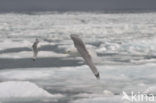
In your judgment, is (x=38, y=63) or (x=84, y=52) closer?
(x=84, y=52)

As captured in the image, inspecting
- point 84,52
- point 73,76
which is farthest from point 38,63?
point 84,52

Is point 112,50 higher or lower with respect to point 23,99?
higher

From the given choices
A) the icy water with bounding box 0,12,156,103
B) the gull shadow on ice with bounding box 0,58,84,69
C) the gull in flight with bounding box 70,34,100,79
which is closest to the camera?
the gull in flight with bounding box 70,34,100,79

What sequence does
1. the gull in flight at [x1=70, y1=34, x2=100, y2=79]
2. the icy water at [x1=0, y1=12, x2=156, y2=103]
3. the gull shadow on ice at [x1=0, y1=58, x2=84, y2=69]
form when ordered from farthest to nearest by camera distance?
1. the gull shadow on ice at [x1=0, y1=58, x2=84, y2=69]
2. the icy water at [x1=0, y1=12, x2=156, y2=103]
3. the gull in flight at [x1=70, y1=34, x2=100, y2=79]

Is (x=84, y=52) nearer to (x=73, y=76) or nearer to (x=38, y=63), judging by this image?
(x=73, y=76)

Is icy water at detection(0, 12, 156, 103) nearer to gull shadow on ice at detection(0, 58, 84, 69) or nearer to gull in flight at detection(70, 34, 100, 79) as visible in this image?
gull shadow on ice at detection(0, 58, 84, 69)

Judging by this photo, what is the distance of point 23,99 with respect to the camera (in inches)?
269

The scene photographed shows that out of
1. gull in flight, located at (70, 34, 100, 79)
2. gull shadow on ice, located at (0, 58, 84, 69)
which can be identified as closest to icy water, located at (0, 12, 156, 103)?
gull shadow on ice, located at (0, 58, 84, 69)

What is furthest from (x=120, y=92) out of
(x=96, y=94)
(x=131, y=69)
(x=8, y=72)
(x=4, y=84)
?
(x=8, y=72)

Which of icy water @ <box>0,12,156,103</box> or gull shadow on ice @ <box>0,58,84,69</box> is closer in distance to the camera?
icy water @ <box>0,12,156,103</box>

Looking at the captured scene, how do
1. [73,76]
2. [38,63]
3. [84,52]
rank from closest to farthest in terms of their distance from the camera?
[84,52] < [73,76] < [38,63]

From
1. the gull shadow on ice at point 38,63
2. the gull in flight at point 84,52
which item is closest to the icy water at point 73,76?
the gull shadow on ice at point 38,63

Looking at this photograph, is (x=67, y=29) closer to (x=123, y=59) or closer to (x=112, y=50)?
(x=112, y=50)

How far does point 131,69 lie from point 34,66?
265 cm
